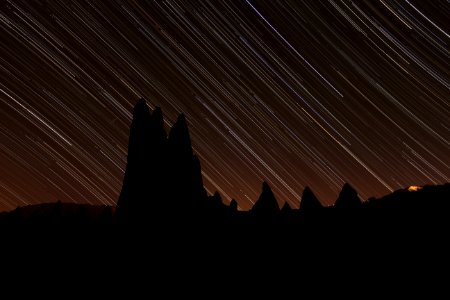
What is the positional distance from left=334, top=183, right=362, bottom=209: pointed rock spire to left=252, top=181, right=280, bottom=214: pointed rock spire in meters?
4.88

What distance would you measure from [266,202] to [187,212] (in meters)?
7.24

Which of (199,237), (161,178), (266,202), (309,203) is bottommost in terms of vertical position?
(199,237)

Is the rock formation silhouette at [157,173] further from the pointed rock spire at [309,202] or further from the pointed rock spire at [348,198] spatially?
the pointed rock spire at [348,198]

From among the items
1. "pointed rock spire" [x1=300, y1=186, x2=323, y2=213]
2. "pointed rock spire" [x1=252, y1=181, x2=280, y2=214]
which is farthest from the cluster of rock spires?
"pointed rock spire" [x1=252, y1=181, x2=280, y2=214]

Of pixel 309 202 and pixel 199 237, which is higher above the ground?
pixel 309 202

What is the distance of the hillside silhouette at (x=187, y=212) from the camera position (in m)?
31.5

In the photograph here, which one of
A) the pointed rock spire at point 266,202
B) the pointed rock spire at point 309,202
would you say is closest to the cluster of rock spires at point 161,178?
the pointed rock spire at point 309,202

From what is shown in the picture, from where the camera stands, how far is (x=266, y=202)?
3612cm

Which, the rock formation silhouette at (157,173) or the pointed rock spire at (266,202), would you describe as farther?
the pointed rock spire at (266,202)

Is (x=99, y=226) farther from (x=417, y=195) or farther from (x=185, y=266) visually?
(x=417, y=195)

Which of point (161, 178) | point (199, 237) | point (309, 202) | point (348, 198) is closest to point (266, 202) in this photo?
point (309, 202)

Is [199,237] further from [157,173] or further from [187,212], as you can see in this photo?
[157,173]

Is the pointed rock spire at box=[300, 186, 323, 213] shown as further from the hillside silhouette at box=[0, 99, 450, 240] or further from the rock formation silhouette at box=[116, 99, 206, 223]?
the rock formation silhouette at box=[116, 99, 206, 223]

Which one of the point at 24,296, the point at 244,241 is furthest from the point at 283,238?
the point at 24,296
